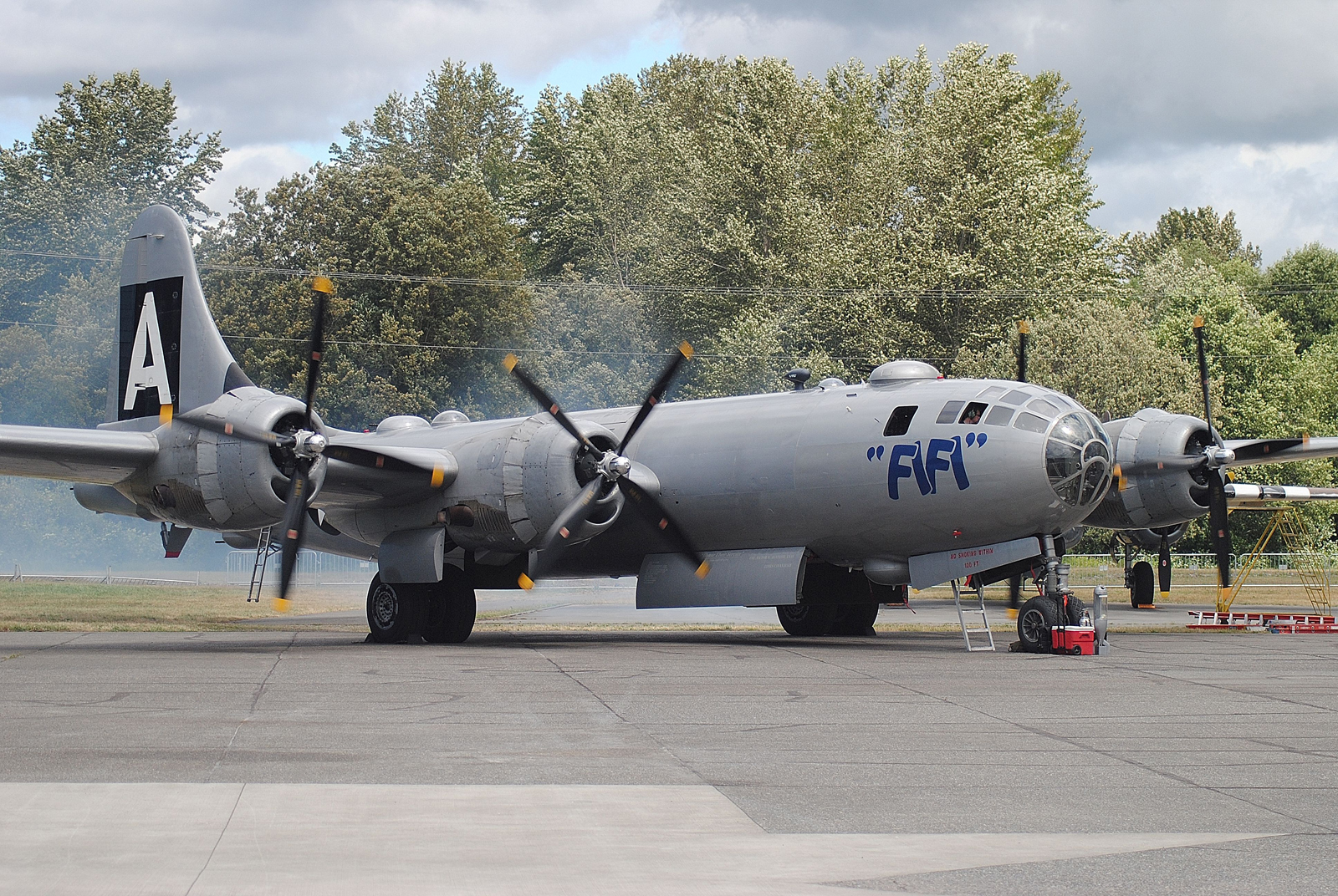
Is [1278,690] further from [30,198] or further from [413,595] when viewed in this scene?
[30,198]

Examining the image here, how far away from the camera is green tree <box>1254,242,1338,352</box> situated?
74.5 meters

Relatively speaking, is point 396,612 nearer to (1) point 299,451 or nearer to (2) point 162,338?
(1) point 299,451

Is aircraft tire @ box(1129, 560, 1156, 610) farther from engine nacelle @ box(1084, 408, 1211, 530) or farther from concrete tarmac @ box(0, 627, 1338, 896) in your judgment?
concrete tarmac @ box(0, 627, 1338, 896)

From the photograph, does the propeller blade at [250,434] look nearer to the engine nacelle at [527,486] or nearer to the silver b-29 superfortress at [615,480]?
the silver b-29 superfortress at [615,480]

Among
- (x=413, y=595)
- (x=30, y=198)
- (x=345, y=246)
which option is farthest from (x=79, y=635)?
(x=30, y=198)

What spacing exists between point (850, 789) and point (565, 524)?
39.6 feet

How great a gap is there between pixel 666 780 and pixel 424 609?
14.0 meters

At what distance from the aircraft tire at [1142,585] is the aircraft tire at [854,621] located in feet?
46.1

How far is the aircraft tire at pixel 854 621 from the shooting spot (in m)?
25.0

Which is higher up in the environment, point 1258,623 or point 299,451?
point 299,451

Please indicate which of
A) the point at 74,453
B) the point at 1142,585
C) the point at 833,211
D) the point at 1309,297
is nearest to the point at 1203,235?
the point at 1309,297

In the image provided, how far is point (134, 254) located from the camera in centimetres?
2423

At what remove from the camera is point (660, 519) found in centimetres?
2188

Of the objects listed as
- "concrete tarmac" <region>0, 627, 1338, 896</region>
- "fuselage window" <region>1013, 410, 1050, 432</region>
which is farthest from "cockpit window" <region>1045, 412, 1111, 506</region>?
"concrete tarmac" <region>0, 627, 1338, 896</region>
